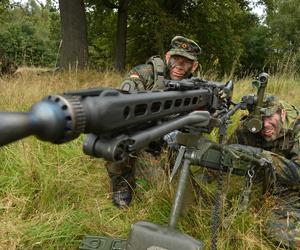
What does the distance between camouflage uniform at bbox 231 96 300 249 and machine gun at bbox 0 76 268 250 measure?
777 millimetres

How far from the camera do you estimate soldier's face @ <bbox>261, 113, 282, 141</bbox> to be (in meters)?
3.55

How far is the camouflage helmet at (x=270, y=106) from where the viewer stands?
136 inches

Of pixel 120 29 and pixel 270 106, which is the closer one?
pixel 270 106

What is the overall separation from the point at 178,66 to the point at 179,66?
0.01 meters

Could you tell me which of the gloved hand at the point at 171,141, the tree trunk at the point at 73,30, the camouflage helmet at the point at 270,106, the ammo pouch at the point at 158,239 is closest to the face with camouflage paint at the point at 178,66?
the camouflage helmet at the point at 270,106

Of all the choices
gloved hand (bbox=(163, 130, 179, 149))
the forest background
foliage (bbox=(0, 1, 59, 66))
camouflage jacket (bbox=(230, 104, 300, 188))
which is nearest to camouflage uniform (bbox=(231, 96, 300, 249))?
camouflage jacket (bbox=(230, 104, 300, 188))

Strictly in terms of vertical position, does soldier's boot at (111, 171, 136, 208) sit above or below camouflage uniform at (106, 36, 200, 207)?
below

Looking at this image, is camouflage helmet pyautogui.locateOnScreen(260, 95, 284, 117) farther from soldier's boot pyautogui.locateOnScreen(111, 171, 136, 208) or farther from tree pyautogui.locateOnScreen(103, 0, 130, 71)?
tree pyautogui.locateOnScreen(103, 0, 130, 71)

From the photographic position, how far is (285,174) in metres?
3.54

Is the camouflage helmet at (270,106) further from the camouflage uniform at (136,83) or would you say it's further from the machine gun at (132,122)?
the camouflage uniform at (136,83)

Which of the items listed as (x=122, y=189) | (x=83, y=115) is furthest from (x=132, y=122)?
(x=122, y=189)

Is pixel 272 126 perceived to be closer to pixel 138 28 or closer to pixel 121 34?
pixel 121 34

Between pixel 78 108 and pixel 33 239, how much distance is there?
194cm

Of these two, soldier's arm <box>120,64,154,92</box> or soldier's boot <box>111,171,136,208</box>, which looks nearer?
soldier's boot <box>111,171,136,208</box>
